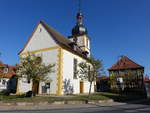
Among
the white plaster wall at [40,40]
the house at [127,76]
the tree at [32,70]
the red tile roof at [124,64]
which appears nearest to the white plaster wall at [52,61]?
the white plaster wall at [40,40]

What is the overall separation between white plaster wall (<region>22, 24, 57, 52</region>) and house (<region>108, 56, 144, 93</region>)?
15.5 m

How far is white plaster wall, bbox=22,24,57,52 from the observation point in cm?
2460

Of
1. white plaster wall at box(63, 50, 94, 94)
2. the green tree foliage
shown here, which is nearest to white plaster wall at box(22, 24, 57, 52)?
white plaster wall at box(63, 50, 94, 94)

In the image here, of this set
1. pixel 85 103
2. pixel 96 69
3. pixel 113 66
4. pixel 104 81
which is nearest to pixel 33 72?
pixel 85 103

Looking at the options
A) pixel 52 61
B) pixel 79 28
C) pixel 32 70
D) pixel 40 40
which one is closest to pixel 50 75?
pixel 52 61

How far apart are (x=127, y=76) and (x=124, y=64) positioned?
28.9ft

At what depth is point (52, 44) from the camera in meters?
24.2

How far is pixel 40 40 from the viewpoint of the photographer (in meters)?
25.6

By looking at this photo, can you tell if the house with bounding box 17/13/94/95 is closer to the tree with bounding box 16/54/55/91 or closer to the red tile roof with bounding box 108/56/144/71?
the tree with bounding box 16/54/55/91

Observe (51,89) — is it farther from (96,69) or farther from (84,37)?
(84,37)

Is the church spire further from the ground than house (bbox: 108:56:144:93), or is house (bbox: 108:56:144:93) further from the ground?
the church spire

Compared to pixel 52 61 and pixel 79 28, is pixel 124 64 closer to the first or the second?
pixel 79 28

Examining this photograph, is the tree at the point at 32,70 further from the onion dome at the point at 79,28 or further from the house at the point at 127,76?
the onion dome at the point at 79,28

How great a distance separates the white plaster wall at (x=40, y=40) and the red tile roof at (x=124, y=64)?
24279 mm
